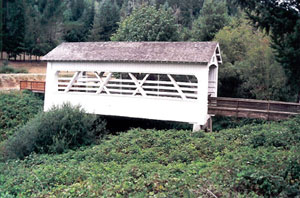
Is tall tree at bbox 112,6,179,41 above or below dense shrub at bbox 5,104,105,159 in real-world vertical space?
above

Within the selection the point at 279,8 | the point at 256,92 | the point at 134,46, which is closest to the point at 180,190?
the point at 279,8

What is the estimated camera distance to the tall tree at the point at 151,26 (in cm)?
2512

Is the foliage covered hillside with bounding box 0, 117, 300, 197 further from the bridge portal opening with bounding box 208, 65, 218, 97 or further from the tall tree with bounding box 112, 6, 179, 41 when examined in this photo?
the tall tree with bounding box 112, 6, 179, 41

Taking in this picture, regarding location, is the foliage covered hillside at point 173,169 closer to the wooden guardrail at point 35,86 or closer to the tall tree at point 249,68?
the tall tree at point 249,68

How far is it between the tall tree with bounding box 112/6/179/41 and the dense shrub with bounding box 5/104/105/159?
35.8 feet

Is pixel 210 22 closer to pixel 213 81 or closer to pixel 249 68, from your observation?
pixel 249 68

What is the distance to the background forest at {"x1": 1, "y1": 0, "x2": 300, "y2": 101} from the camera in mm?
8867

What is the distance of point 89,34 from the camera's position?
145 ft

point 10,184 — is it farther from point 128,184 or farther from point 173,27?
point 173,27

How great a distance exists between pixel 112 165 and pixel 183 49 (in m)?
8.69

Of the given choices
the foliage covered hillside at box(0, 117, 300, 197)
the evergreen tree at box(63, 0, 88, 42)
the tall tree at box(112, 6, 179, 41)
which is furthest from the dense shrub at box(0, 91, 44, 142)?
the evergreen tree at box(63, 0, 88, 42)

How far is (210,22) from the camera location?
29.9m

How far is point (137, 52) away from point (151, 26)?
7.95m

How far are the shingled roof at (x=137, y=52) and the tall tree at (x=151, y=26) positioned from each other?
6.02 m
